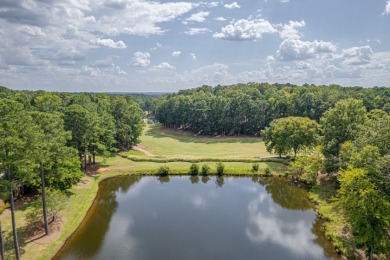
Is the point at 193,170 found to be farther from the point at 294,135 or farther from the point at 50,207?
the point at 50,207

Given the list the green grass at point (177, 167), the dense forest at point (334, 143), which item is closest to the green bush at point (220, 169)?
the green grass at point (177, 167)

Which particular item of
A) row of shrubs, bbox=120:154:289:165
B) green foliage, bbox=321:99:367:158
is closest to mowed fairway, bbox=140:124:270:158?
row of shrubs, bbox=120:154:289:165

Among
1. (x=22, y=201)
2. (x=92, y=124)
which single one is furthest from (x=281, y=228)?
(x=92, y=124)

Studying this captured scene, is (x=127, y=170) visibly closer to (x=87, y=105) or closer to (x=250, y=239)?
(x=87, y=105)

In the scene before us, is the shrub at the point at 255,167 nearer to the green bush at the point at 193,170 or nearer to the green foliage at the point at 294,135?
the green foliage at the point at 294,135

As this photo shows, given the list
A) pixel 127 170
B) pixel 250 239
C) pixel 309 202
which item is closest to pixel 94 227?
pixel 250 239

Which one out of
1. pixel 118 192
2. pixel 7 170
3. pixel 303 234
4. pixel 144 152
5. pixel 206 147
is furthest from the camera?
pixel 206 147

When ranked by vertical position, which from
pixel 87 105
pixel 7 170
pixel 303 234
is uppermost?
pixel 87 105
